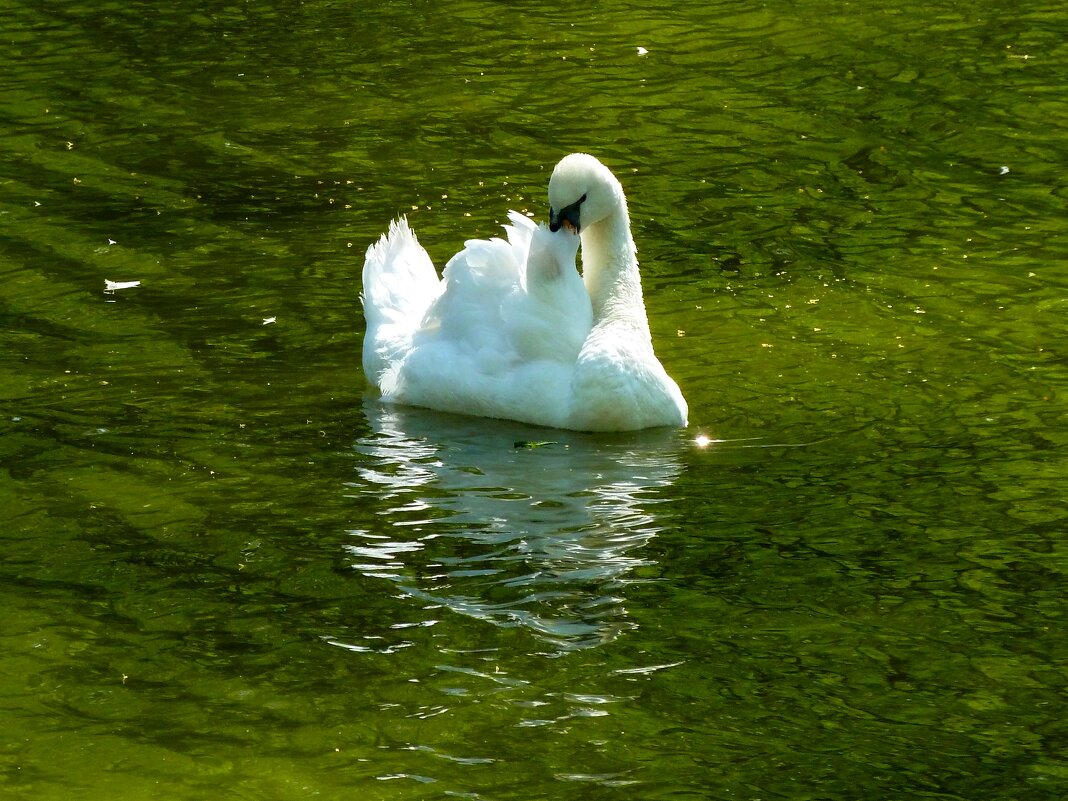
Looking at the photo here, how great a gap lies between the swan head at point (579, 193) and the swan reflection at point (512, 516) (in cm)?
131

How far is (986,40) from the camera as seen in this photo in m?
18.9

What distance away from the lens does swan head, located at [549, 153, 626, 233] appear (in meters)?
11.0

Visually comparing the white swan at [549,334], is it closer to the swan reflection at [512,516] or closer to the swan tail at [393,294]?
the swan tail at [393,294]

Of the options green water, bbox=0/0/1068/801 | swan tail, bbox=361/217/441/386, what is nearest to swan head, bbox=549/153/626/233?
swan tail, bbox=361/217/441/386

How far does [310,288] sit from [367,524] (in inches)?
167

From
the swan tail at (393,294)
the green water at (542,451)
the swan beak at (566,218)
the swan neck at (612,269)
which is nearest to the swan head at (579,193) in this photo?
the swan beak at (566,218)

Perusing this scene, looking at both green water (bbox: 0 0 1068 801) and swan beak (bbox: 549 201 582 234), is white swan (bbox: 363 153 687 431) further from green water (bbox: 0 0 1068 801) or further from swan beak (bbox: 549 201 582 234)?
green water (bbox: 0 0 1068 801)

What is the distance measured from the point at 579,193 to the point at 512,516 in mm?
2499

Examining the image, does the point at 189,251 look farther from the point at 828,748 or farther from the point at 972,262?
the point at 828,748

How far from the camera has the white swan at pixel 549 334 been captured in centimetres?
Result: 1066

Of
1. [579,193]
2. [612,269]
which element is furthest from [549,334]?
[579,193]

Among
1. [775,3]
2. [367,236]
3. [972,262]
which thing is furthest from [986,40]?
[367,236]

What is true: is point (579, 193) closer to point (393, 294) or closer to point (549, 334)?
point (549, 334)

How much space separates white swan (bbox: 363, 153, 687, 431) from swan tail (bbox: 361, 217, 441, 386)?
21 millimetres
